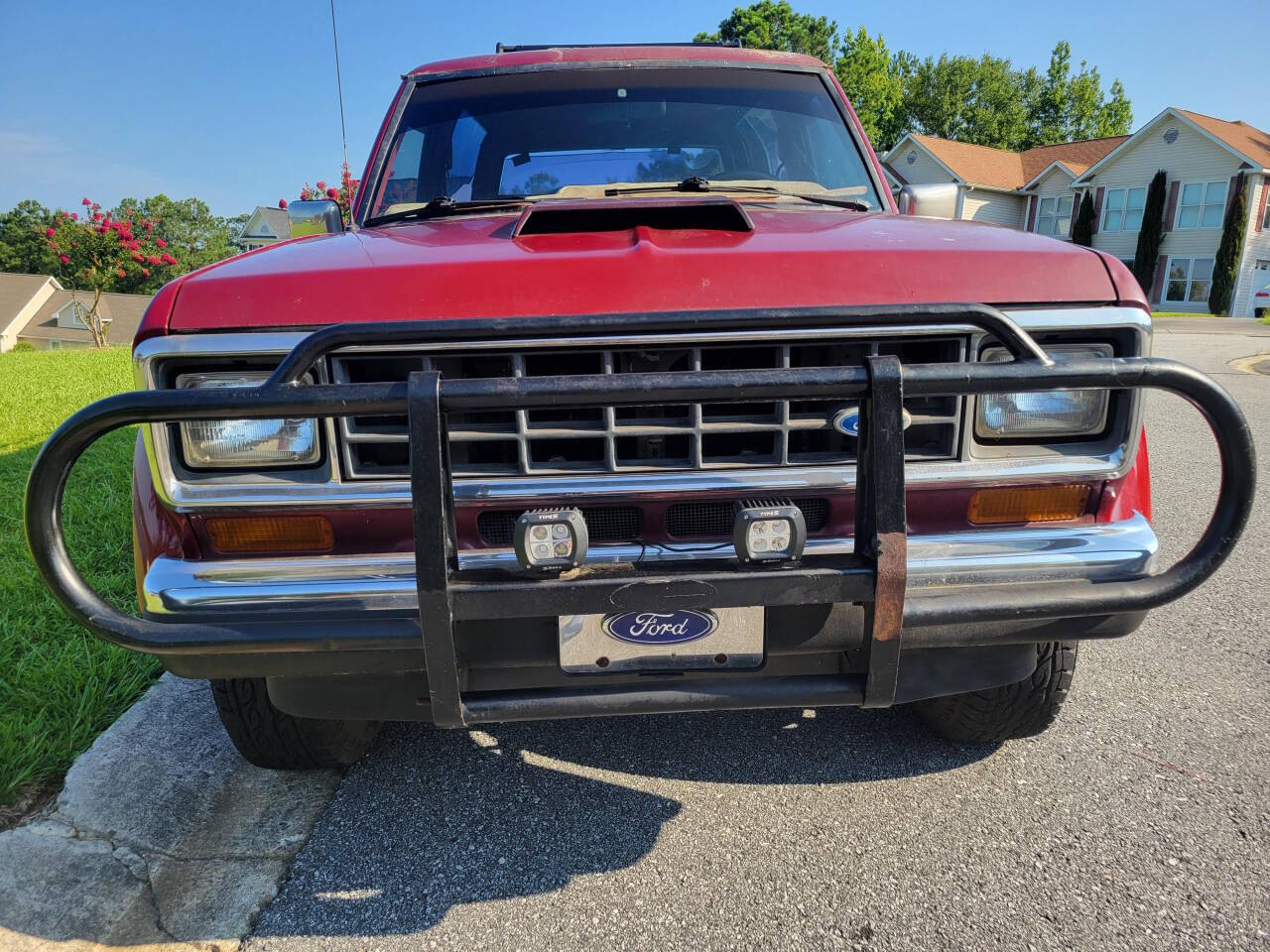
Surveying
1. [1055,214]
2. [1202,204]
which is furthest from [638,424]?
[1055,214]

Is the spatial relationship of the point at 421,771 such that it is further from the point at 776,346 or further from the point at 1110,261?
the point at 1110,261

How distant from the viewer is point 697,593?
152 centimetres

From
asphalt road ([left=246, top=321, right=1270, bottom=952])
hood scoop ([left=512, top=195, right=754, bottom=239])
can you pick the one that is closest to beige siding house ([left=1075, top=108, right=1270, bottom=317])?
asphalt road ([left=246, top=321, right=1270, bottom=952])

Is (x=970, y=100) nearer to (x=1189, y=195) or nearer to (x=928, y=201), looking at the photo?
(x=1189, y=195)

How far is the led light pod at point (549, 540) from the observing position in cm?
153

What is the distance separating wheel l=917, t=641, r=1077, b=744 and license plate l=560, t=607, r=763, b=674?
82cm

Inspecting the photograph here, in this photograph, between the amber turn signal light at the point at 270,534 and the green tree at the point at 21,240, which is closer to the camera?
the amber turn signal light at the point at 270,534

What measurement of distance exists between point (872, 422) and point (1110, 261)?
30.5 inches

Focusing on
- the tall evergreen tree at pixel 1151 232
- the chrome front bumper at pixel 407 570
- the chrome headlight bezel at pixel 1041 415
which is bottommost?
the tall evergreen tree at pixel 1151 232

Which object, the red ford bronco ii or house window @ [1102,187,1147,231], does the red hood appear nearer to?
the red ford bronco ii

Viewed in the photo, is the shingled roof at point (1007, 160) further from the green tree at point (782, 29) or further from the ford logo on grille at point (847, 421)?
the ford logo on grille at point (847, 421)

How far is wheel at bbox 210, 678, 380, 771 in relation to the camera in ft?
7.02

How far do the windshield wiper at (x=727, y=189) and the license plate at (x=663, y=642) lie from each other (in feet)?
5.21

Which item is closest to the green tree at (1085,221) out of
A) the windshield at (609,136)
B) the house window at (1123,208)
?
the house window at (1123,208)
